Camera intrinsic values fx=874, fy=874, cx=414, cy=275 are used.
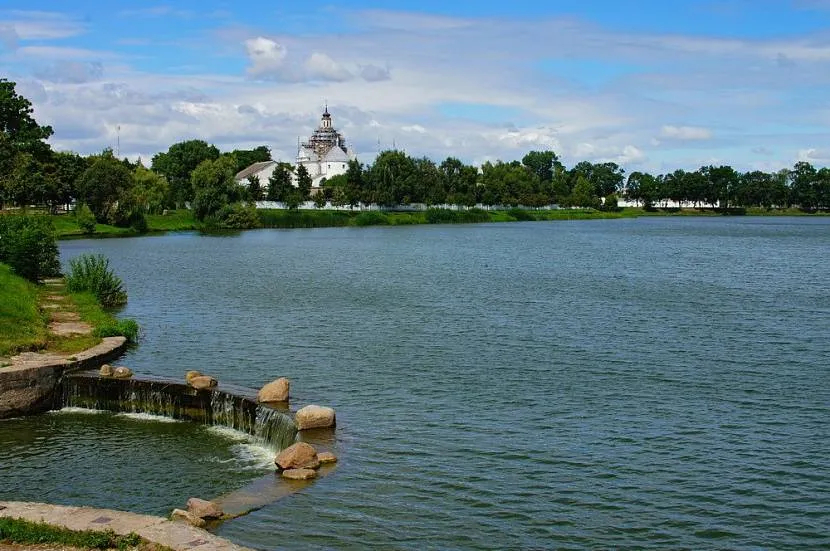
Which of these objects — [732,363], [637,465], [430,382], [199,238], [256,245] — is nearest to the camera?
[637,465]

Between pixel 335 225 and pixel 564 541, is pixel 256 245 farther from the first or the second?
pixel 564 541

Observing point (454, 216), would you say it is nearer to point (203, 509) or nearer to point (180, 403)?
point (180, 403)

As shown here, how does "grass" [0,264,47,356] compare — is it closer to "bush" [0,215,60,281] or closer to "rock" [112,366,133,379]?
"rock" [112,366,133,379]

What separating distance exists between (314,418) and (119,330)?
15.1 m

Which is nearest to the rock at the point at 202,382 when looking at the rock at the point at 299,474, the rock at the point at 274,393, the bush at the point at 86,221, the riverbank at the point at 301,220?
the rock at the point at 274,393

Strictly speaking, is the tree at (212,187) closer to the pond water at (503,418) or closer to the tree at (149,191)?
the tree at (149,191)

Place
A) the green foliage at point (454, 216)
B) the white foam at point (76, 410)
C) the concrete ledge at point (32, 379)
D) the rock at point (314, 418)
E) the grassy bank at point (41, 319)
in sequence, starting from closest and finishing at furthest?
1. the rock at point (314, 418)
2. the concrete ledge at point (32, 379)
3. the white foam at point (76, 410)
4. the grassy bank at point (41, 319)
5. the green foliage at point (454, 216)

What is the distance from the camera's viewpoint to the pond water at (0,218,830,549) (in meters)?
19.2

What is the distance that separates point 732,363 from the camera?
1335 inches

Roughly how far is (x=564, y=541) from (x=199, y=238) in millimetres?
105887

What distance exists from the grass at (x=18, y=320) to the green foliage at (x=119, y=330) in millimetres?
2165

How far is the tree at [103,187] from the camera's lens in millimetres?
116750

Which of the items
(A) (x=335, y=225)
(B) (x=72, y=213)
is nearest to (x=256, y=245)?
(B) (x=72, y=213)

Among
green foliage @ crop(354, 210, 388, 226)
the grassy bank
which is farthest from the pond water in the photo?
green foliage @ crop(354, 210, 388, 226)
